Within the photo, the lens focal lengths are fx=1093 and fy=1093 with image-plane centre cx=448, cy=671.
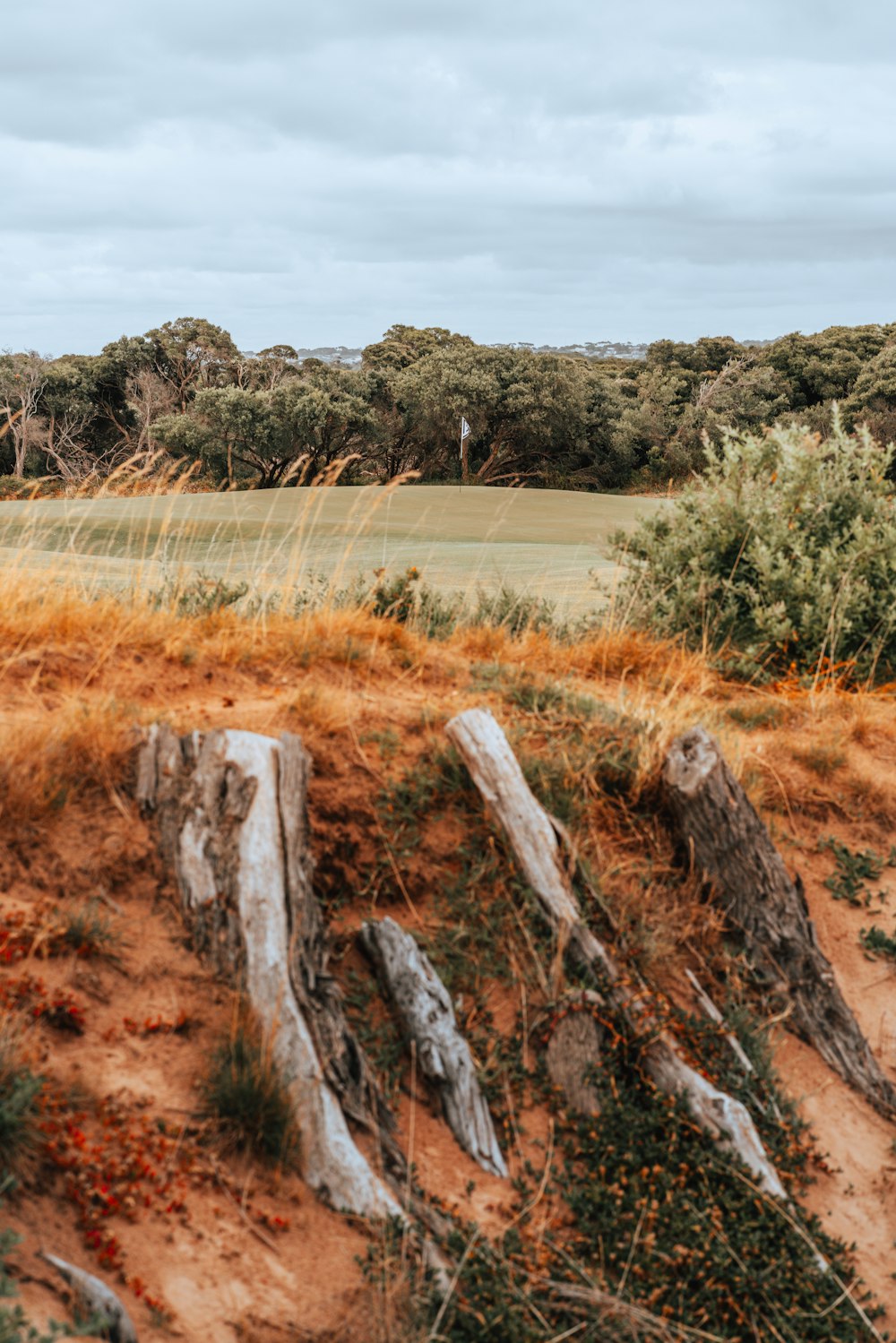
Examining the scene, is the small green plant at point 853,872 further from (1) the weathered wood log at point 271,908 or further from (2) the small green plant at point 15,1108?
(2) the small green plant at point 15,1108

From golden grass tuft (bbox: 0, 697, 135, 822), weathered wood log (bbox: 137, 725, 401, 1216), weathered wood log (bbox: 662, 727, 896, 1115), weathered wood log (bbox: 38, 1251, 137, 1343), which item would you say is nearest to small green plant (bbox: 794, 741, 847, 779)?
weathered wood log (bbox: 662, 727, 896, 1115)

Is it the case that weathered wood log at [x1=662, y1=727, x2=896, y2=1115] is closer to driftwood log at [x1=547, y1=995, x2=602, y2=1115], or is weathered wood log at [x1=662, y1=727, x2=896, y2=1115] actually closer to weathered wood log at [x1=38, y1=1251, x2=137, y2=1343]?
driftwood log at [x1=547, y1=995, x2=602, y2=1115]

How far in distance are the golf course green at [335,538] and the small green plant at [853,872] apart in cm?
327

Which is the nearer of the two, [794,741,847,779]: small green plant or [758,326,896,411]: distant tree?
[794,741,847,779]: small green plant

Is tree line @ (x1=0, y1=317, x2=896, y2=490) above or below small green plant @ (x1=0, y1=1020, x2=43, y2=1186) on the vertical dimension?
above

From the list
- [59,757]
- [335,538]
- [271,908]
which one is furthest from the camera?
[335,538]

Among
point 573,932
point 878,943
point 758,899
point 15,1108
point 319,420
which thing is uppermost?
point 319,420

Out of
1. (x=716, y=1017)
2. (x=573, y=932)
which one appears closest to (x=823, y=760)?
(x=716, y=1017)

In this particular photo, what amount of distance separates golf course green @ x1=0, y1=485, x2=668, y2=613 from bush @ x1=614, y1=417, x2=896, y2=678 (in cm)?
88

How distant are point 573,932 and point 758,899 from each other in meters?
1.10

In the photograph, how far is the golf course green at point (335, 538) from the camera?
26.7ft

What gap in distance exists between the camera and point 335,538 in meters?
16.4

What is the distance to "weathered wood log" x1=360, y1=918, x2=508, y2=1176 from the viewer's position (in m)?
4.02

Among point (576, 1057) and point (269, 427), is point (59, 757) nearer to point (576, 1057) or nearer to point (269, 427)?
point (576, 1057)
